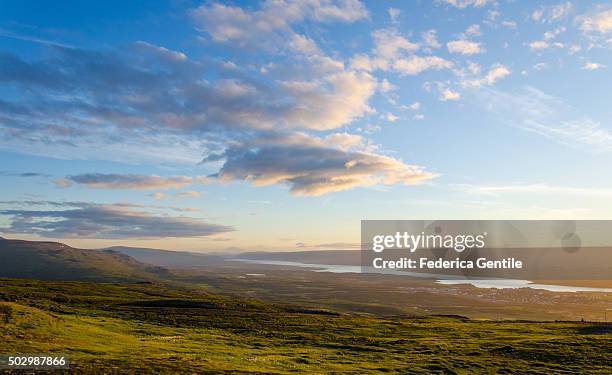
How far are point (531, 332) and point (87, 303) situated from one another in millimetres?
99145

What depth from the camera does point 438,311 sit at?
628 ft

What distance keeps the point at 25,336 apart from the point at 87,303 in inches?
2278

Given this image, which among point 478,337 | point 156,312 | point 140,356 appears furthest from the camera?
point 156,312

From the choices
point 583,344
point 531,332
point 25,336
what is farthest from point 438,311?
point 25,336

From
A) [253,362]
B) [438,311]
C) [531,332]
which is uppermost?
[253,362]

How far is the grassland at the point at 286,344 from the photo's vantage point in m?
42.4

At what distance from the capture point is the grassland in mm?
42375

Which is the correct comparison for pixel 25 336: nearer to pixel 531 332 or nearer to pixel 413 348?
pixel 413 348

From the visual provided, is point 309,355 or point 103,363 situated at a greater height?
point 103,363

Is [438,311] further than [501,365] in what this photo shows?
Yes

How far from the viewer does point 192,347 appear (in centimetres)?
5316

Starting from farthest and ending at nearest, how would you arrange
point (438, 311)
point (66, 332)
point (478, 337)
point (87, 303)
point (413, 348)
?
1. point (438, 311)
2. point (87, 303)
3. point (478, 337)
4. point (413, 348)
5. point (66, 332)

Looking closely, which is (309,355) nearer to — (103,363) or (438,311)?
(103,363)

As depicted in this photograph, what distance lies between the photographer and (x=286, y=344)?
62.6m
